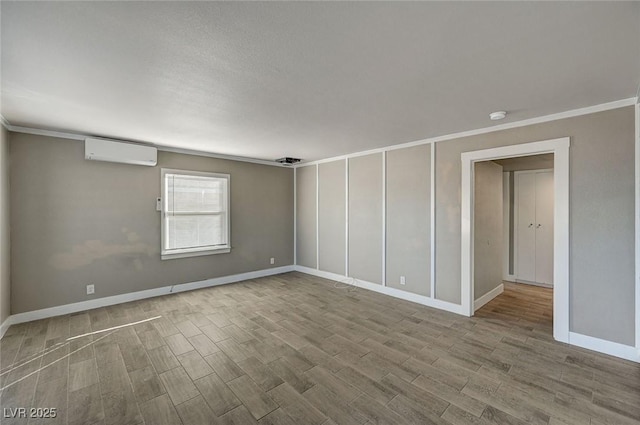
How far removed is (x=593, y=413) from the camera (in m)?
1.87

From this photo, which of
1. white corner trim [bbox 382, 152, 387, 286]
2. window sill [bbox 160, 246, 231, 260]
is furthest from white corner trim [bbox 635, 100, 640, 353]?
window sill [bbox 160, 246, 231, 260]

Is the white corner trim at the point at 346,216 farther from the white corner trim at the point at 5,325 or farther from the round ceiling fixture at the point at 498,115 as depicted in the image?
the white corner trim at the point at 5,325

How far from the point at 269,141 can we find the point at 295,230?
2746 mm

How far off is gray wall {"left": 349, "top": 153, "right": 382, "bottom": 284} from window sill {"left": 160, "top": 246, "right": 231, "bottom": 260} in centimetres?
253

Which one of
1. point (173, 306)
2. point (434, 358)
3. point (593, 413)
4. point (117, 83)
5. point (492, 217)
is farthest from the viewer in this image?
point (492, 217)

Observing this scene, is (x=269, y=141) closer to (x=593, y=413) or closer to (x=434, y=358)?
(x=434, y=358)

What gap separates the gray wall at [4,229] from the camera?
308 centimetres

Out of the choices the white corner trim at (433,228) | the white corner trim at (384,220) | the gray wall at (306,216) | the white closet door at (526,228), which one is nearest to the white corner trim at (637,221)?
the white corner trim at (433,228)

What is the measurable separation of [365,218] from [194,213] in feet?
10.5

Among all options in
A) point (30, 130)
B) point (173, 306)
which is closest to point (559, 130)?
point (173, 306)

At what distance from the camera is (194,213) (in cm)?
489

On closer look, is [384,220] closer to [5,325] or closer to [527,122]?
[527,122]

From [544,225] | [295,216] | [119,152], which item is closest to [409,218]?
[295,216]

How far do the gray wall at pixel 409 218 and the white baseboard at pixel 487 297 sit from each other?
675 millimetres
